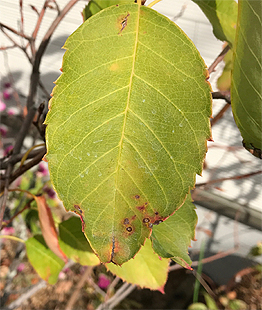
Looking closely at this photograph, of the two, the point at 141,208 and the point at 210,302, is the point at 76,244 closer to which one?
the point at 141,208

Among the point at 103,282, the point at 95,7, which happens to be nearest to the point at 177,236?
the point at 95,7

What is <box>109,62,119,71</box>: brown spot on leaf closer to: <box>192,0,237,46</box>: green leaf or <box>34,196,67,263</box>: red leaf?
<box>192,0,237,46</box>: green leaf

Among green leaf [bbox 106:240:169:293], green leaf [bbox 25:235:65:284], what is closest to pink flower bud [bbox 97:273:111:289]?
green leaf [bbox 25:235:65:284]

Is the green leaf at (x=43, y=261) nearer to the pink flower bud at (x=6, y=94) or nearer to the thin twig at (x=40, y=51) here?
the thin twig at (x=40, y=51)

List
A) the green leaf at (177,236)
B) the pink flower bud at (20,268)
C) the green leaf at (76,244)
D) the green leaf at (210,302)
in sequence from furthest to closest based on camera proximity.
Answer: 1. the pink flower bud at (20,268)
2. the green leaf at (210,302)
3. the green leaf at (76,244)
4. the green leaf at (177,236)

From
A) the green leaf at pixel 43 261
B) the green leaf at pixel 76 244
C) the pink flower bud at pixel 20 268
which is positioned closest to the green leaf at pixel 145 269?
the green leaf at pixel 76 244
